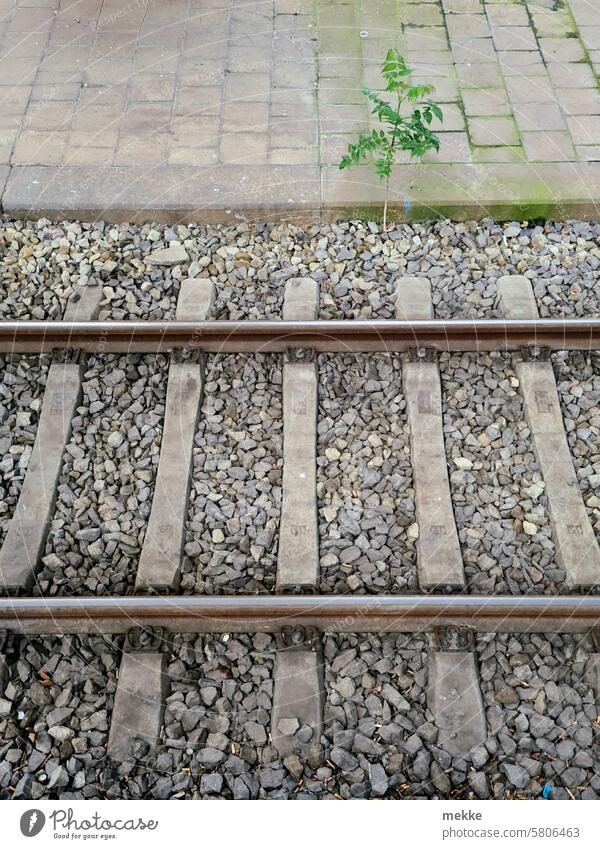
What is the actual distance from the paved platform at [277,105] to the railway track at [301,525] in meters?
0.90

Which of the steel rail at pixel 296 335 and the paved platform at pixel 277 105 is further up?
the paved platform at pixel 277 105

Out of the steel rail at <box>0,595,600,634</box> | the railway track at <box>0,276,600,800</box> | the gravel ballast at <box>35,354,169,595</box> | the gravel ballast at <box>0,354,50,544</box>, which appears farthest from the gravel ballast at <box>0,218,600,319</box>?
the steel rail at <box>0,595,600,634</box>

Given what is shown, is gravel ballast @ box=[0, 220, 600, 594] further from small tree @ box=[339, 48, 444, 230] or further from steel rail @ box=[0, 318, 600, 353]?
small tree @ box=[339, 48, 444, 230]

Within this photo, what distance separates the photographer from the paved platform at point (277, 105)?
5699 millimetres

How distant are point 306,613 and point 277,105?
13.6 ft

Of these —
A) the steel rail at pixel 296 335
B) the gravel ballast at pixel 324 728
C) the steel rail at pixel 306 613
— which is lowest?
the gravel ballast at pixel 324 728

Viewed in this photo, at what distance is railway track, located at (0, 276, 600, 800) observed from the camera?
12.1ft

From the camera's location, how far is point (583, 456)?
175 inches

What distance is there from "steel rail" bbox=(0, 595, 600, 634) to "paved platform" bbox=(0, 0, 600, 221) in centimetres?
288

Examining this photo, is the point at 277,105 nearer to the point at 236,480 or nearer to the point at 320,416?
the point at 320,416

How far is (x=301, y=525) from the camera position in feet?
13.6

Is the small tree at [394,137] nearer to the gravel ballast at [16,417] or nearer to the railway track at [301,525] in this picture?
the railway track at [301,525]

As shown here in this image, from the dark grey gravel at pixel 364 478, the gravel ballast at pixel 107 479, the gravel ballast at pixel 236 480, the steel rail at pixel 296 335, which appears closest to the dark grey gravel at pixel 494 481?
the steel rail at pixel 296 335
